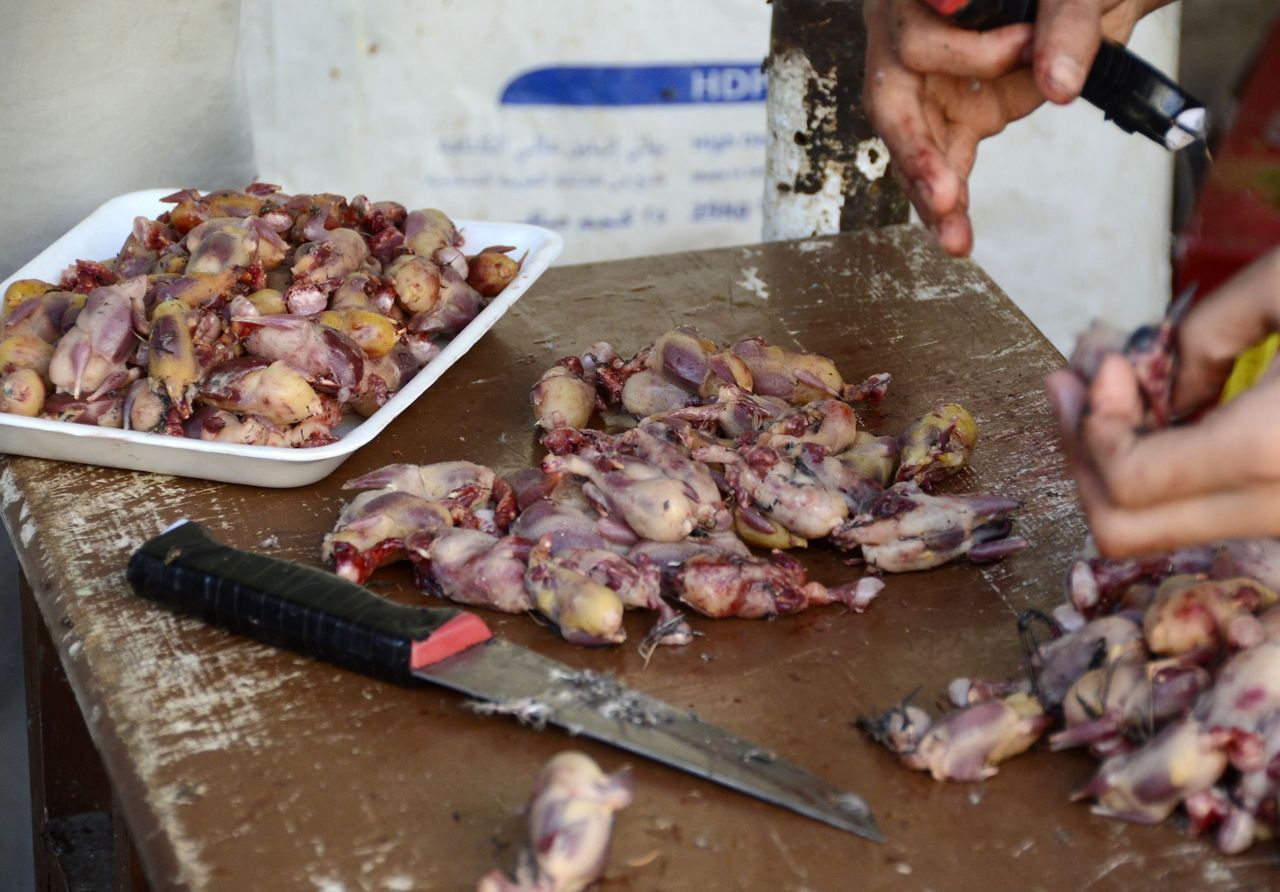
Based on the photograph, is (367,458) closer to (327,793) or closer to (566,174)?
(327,793)

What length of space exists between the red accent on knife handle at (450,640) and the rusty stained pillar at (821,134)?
147 centimetres

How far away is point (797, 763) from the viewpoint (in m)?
1.32

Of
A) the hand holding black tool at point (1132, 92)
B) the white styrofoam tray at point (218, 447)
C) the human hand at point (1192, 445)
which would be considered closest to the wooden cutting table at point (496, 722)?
the white styrofoam tray at point (218, 447)

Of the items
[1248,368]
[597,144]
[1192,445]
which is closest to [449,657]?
[1192,445]

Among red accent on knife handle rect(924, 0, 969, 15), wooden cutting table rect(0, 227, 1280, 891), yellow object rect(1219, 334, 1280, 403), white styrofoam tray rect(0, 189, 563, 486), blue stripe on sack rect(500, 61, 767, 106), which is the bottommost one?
wooden cutting table rect(0, 227, 1280, 891)

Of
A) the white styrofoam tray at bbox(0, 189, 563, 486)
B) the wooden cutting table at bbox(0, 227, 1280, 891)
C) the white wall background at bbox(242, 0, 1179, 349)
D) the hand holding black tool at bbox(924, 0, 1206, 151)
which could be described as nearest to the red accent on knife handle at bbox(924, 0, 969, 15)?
the hand holding black tool at bbox(924, 0, 1206, 151)

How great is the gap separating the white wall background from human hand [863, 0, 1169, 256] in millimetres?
1674

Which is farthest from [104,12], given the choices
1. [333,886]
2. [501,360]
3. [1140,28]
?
[1140,28]

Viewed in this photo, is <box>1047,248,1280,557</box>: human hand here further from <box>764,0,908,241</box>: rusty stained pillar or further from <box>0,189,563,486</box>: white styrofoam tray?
<box>764,0,908,241</box>: rusty stained pillar

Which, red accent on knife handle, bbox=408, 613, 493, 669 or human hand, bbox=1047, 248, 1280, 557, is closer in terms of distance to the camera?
human hand, bbox=1047, 248, 1280, 557

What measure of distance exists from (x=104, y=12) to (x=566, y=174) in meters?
1.39

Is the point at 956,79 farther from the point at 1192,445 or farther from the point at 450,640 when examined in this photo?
the point at 450,640

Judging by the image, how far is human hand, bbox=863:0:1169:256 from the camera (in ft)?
5.40

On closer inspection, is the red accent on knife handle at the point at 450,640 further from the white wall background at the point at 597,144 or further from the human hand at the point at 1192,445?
the white wall background at the point at 597,144
